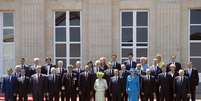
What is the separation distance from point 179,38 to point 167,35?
1.92 feet

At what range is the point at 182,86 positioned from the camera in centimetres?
1938

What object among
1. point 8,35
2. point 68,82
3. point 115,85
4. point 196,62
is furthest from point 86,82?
point 8,35

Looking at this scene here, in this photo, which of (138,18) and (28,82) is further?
(138,18)

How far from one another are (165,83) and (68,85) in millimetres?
3563

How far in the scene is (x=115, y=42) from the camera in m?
26.5

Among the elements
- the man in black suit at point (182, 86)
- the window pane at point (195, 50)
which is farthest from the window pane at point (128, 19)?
the man in black suit at point (182, 86)

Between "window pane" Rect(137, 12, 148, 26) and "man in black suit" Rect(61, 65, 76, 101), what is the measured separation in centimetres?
719

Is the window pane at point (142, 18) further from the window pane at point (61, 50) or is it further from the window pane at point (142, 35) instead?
the window pane at point (61, 50)

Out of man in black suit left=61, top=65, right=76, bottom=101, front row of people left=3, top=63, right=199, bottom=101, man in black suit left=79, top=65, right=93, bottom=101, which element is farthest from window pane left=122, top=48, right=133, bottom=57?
man in black suit left=61, top=65, right=76, bottom=101

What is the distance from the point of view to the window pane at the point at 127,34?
26.6m

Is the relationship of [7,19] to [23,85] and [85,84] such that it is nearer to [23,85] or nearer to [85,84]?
[23,85]

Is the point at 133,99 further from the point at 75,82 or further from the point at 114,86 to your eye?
the point at 75,82

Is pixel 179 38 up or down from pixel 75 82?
up

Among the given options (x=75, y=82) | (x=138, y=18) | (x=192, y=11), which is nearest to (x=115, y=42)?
(x=138, y=18)
